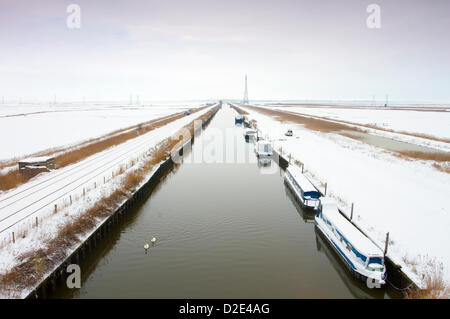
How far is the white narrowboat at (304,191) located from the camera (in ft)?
73.5

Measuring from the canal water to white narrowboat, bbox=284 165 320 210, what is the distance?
0.99m

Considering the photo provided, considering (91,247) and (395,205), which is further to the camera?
(395,205)

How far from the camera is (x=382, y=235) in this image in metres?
16.7

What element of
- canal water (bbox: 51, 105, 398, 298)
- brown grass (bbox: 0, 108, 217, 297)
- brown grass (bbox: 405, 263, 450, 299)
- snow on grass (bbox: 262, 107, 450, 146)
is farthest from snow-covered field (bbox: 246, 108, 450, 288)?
snow on grass (bbox: 262, 107, 450, 146)

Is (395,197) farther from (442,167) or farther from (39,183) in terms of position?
(39,183)

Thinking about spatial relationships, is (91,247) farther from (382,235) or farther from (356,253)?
(382,235)

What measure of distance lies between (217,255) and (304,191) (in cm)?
982

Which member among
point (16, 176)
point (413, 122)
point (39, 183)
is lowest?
point (39, 183)

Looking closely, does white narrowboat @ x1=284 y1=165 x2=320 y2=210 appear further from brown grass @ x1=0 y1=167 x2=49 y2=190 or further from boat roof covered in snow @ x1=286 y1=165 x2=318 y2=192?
brown grass @ x1=0 y1=167 x2=49 y2=190

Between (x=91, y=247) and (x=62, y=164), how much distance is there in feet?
64.1

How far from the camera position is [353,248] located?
47.4 feet

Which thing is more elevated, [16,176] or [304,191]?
[16,176]

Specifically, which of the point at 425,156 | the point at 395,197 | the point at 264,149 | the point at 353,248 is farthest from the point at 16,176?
the point at 425,156
